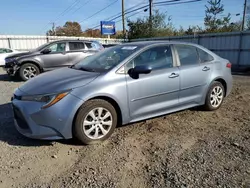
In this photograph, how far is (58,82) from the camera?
133 inches

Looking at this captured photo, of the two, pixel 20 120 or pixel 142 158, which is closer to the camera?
pixel 142 158

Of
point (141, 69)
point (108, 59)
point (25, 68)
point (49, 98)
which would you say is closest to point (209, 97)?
point (141, 69)

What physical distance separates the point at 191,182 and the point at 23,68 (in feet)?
26.6

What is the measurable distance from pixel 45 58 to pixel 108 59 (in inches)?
232

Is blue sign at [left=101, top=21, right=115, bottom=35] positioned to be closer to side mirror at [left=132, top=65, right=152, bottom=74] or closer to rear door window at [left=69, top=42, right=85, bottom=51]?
rear door window at [left=69, top=42, right=85, bottom=51]

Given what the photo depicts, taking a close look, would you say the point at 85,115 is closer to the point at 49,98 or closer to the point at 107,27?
the point at 49,98

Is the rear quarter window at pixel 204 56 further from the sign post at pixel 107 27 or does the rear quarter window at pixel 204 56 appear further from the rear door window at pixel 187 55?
the sign post at pixel 107 27

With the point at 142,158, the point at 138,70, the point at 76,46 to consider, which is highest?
the point at 76,46

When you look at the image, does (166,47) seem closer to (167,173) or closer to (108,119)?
(108,119)

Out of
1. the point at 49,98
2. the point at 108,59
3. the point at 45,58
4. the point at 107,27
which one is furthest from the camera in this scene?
the point at 107,27

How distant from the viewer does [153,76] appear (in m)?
3.80

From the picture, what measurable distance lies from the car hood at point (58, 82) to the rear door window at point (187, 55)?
174 cm

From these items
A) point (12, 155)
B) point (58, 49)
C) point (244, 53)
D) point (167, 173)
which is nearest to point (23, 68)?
point (58, 49)

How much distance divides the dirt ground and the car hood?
815 mm
